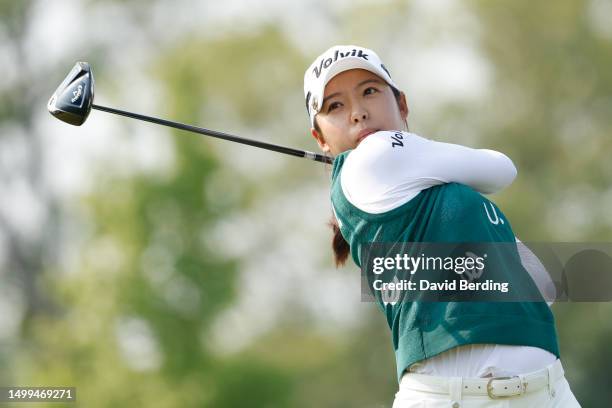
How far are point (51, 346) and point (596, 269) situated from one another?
1581 centimetres

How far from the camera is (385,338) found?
1903 cm

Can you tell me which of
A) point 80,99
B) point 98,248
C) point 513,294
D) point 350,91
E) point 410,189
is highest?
point 98,248

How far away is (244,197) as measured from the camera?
18.8 metres

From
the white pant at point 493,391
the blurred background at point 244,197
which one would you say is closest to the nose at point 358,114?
the white pant at point 493,391

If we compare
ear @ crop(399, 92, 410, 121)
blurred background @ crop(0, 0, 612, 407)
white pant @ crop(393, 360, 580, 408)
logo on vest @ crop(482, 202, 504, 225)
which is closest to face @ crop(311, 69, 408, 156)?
ear @ crop(399, 92, 410, 121)

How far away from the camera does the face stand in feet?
11.1

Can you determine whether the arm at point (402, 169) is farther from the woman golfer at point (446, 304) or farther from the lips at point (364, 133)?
the lips at point (364, 133)

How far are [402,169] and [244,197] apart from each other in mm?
15807

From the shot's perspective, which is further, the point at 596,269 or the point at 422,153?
the point at 596,269

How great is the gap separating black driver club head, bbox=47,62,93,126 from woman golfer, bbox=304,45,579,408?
1293mm

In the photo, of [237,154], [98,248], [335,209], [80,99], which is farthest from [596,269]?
[237,154]

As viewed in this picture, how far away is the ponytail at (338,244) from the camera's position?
3.53 metres

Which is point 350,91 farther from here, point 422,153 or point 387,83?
point 422,153

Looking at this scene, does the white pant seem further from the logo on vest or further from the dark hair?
the dark hair
